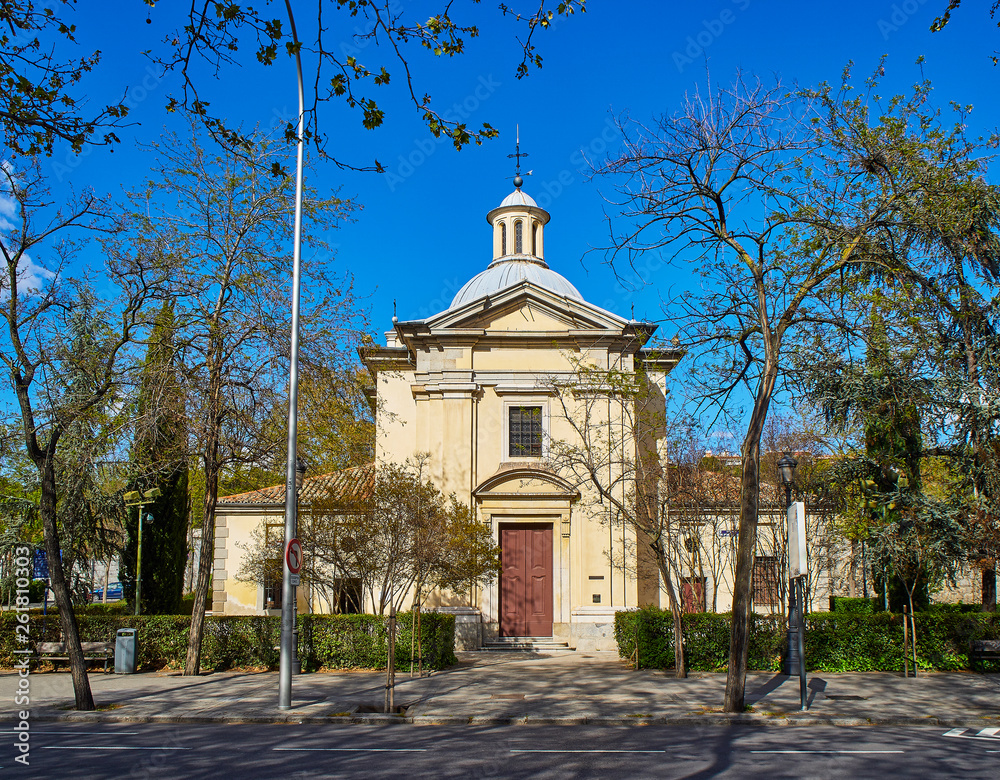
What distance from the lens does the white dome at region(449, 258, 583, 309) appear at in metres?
29.3

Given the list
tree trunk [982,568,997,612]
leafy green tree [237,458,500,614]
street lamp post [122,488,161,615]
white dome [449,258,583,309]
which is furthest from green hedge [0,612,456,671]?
white dome [449,258,583,309]

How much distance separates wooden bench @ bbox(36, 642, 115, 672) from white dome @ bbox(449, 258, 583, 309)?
16583mm

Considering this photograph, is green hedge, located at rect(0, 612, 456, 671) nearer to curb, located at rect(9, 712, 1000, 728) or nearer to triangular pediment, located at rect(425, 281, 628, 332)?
curb, located at rect(9, 712, 1000, 728)

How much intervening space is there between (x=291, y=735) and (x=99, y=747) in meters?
2.46

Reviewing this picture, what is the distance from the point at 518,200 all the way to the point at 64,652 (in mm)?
22988

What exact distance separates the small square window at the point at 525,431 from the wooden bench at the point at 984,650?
11.5 m

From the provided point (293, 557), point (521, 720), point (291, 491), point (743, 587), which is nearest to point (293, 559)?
point (293, 557)

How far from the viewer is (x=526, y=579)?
21781 millimetres

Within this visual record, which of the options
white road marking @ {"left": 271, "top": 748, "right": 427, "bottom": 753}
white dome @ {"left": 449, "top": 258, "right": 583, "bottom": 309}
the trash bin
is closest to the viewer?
white road marking @ {"left": 271, "top": 748, "right": 427, "bottom": 753}

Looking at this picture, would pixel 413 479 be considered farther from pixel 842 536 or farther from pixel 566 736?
pixel 842 536

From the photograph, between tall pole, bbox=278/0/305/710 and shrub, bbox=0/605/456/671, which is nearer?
tall pole, bbox=278/0/305/710

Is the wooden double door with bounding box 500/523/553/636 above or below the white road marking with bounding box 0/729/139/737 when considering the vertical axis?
above

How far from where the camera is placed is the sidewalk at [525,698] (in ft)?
39.4

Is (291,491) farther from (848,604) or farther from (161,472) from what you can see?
(848,604)
